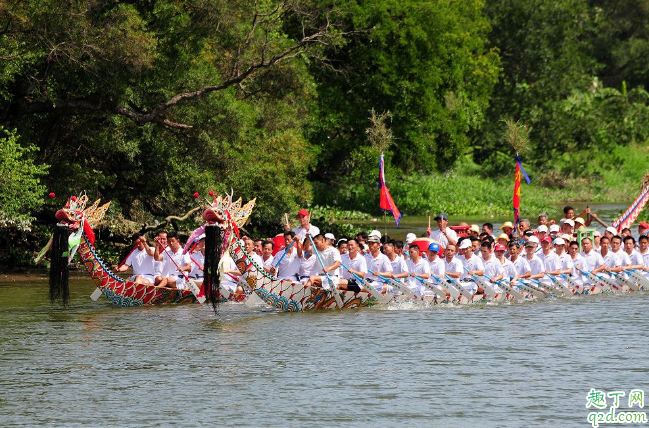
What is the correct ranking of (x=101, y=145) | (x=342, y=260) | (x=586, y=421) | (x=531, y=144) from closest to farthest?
(x=586, y=421)
(x=342, y=260)
(x=101, y=145)
(x=531, y=144)

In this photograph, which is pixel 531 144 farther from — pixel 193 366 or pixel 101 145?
pixel 193 366

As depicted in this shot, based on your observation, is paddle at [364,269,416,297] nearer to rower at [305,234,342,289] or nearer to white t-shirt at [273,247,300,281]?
rower at [305,234,342,289]

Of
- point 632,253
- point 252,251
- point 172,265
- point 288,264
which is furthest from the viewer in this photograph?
point 632,253

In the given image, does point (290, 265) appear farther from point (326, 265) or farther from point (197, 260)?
point (197, 260)

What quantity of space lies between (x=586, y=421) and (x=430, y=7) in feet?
98.0

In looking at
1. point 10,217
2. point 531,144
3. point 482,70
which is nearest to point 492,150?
point 531,144

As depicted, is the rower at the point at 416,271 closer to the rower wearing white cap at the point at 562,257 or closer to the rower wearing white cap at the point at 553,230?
the rower wearing white cap at the point at 562,257

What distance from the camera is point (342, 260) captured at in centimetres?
2111

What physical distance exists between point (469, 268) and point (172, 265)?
18.0 feet

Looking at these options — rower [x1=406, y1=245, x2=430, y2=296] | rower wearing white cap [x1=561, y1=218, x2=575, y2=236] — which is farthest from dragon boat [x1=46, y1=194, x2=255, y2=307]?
rower wearing white cap [x1=561, y1=218, x2=575, y2=236]

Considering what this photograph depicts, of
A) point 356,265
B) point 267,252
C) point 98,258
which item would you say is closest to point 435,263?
point 356,265

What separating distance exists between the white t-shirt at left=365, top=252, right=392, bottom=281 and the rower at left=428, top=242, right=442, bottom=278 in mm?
752

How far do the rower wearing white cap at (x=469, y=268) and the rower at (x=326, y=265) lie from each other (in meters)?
2.65

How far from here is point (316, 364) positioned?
1611 cm
